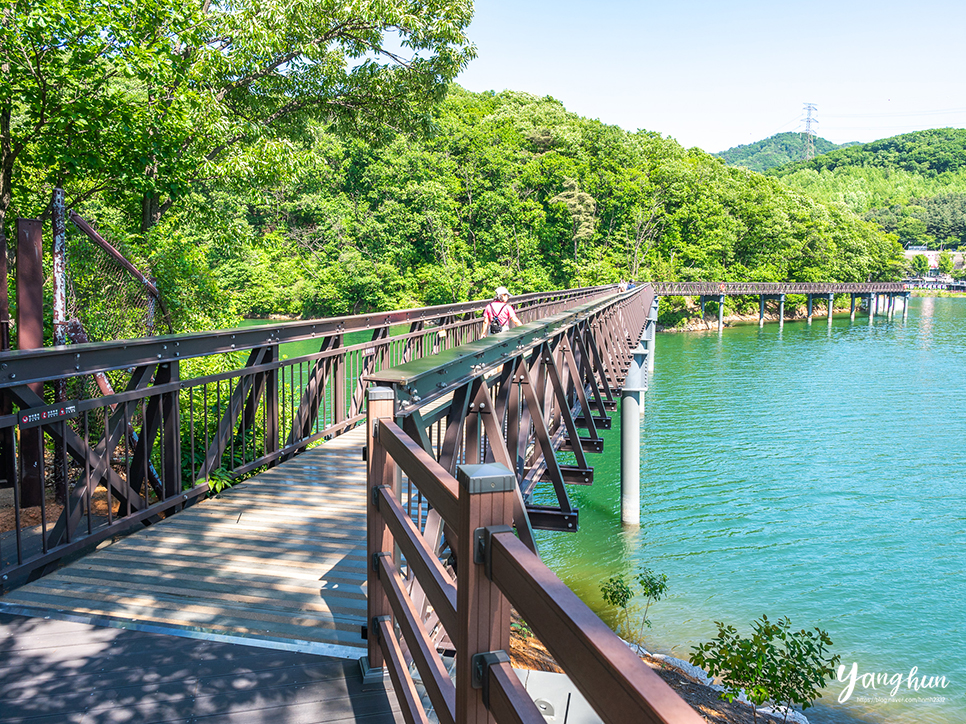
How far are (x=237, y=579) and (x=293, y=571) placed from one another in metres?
0.31

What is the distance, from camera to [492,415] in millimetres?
4707

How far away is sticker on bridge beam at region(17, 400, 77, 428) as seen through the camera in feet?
12.9

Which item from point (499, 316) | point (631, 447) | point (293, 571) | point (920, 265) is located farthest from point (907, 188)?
point (293, 571)

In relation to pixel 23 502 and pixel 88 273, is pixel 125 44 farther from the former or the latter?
pixel 23 502

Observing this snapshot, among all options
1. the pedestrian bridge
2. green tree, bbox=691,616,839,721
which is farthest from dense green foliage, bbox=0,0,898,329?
green tree, bbox=691,616,839,721

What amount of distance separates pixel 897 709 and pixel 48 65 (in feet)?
41.1

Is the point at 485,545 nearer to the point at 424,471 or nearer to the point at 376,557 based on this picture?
the point at 424,471

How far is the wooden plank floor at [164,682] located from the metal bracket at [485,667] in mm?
1314

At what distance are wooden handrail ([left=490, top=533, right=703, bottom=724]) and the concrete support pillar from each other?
504 inches

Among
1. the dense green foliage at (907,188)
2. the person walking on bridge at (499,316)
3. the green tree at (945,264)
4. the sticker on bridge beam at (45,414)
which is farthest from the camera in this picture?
the dense green foliage at (907,188)

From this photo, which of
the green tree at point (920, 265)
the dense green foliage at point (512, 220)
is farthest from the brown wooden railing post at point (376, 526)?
the green tree at point (920, 265)

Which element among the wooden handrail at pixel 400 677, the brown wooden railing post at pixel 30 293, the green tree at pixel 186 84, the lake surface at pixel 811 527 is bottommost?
the lake surface at pixel 811 527

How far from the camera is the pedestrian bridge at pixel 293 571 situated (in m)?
1.64

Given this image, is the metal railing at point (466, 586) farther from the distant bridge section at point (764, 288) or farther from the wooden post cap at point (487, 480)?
the distant bridge section at point (764, 288)
